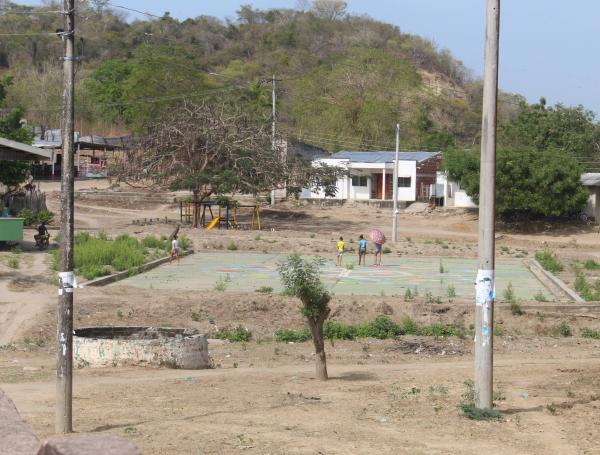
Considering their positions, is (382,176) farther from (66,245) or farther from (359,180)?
(66,245)

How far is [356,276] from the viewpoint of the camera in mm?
33719

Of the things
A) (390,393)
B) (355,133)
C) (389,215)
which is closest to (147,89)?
(355,133)

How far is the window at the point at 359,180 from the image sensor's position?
6956cm

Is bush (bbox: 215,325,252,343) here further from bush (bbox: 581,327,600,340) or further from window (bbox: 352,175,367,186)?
window (bbox: 352,175,367,186)

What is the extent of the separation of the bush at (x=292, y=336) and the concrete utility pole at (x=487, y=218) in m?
10.6

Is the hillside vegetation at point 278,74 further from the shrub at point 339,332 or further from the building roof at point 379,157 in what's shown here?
the shrub at point 339,332

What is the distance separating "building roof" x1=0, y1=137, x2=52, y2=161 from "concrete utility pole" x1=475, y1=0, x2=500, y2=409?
Result: 26359mm

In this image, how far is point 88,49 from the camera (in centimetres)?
14738

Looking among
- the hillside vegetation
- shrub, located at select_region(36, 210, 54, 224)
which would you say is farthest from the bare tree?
shrub, located at select_region(36, 210, 54, 224)

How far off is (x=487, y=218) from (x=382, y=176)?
5749 centimetres

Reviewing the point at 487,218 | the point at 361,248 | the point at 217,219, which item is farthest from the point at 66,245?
the point at 217,219

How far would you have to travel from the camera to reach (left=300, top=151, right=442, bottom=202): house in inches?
2670

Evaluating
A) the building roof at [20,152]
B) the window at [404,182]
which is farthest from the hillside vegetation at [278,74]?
the window at [404,182]

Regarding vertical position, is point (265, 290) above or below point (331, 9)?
below
